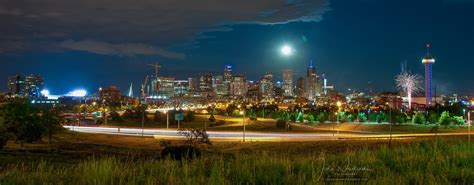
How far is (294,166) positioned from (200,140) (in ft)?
70.8

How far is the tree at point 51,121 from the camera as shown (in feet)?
117

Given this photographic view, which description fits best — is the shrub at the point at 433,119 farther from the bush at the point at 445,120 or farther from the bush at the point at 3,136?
the bush at the point at 3,136

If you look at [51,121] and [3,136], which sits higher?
[51,121]

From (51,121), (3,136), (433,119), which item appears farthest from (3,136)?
(433,119)

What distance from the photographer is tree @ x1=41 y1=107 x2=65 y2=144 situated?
35.6 m

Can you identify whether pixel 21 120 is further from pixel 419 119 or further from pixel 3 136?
pixel 419 119

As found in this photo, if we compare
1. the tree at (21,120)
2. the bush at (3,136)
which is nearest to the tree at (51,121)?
the tree at (21,120)

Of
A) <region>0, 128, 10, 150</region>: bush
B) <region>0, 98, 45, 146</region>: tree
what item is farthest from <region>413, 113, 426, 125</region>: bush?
<region>0, 128, 10, 150</region>: bush

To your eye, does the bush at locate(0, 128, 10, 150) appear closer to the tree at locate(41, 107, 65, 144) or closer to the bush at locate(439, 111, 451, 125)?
the tree at locate(41, 107, 65, 144)

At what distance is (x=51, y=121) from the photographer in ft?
121

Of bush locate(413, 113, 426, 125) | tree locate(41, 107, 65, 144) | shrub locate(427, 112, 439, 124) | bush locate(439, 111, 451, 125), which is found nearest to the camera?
tree locate(41, 107, 65, 144)

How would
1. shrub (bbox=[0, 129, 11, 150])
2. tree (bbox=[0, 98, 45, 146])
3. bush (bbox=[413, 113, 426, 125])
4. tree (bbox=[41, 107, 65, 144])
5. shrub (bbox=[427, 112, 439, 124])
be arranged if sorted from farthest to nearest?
shrub (bbox=[427, 112, 439, 124]) < bush (bbox=[413, 113, 426, 125]) < tree (bbox=[41, 107, 65, 144]) < tree (bbox=[0, 98, 45, 146]) < shrub (bbox=[0, 129, 11, 150])

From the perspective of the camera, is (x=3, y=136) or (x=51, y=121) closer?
(x=3, y=136)

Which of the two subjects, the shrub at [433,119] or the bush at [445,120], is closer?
the bush at [445,120]
